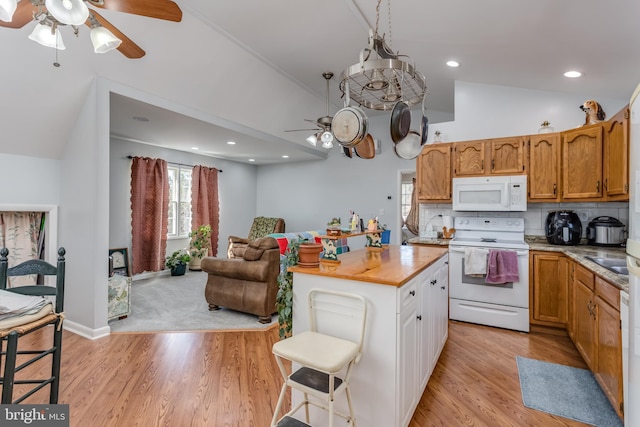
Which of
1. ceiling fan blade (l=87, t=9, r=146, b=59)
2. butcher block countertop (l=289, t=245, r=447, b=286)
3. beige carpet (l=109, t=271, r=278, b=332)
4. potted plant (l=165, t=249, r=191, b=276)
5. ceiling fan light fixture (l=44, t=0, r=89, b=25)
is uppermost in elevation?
ceiling fan blade (l=87, t=9, r=146, b=59)

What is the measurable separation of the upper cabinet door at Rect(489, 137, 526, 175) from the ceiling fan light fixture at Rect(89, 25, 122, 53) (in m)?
3.90

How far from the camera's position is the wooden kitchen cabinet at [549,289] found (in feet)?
10.7

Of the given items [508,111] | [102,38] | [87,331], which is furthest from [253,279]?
[508,111]

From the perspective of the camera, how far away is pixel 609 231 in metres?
3.29

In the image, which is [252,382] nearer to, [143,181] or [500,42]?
[500,42]

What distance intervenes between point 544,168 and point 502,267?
1.26 m

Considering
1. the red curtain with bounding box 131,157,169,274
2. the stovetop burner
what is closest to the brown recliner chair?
the stovetop burner

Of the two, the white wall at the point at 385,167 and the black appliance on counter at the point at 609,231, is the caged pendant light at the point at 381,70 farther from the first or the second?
the black appliance on counter at the point at 609,231

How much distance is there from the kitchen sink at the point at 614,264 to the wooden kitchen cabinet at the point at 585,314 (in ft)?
0.36

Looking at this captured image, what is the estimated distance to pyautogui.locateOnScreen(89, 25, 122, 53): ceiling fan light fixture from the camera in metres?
1.79

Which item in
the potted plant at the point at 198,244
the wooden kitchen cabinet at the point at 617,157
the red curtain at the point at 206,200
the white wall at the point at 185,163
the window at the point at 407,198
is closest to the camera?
the wooden kitchen cabinet at the point at 617,157

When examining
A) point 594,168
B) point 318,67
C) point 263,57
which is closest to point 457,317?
point 594,168

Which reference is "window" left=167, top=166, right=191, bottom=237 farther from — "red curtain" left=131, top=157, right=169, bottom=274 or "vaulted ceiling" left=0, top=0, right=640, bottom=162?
"vaulted ceiling" left=0, top=0, right=640, bottom=162

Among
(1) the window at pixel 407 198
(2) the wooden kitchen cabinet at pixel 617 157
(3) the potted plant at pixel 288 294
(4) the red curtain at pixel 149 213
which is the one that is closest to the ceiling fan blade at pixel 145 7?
(3) the potted plant at pixel 288 294
